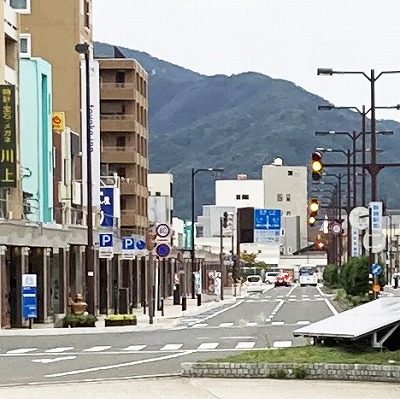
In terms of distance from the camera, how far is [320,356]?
22531mm

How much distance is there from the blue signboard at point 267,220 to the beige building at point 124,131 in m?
29.5

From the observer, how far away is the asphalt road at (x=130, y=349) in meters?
25.5

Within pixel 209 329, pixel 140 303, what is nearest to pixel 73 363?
pixel 209 329

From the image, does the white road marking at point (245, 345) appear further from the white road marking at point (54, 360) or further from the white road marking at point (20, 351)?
the white road marking at point (20, 351)

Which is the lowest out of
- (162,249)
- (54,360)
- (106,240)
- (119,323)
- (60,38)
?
(119,323)

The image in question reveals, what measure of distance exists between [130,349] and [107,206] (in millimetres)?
46218

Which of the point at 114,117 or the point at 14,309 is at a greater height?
the point at 114,117

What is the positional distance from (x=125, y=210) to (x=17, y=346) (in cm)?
7183

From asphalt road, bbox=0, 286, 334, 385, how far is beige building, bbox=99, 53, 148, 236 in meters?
54.9

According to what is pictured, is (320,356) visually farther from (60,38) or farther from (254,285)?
(254,285)

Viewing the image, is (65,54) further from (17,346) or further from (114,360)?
(114,360)

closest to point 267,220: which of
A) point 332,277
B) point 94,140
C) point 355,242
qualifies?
point 332,277

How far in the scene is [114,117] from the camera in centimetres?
10806

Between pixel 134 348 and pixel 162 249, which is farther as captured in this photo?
pixel 162 249
